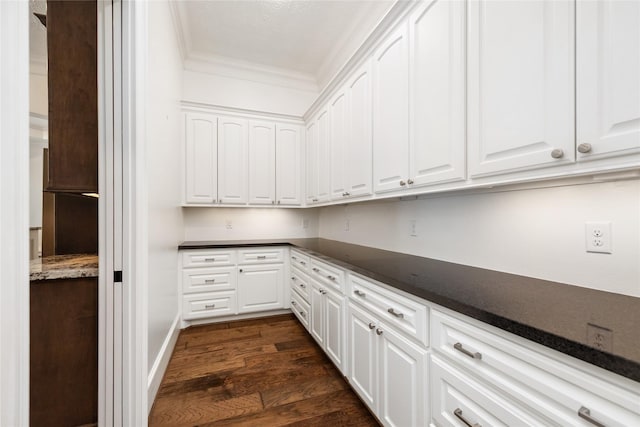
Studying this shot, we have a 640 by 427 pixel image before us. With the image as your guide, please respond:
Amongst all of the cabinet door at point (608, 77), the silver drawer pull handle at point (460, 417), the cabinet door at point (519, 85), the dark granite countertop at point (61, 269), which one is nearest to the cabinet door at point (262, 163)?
the dark granite countertop at point (61, 269)

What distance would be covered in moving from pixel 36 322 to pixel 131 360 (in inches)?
18.4

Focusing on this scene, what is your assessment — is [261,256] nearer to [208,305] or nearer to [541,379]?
[208,305]

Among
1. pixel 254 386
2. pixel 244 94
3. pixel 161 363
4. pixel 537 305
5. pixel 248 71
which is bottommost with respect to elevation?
pixel 254 386

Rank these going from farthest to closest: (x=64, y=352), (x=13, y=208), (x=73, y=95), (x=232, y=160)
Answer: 1. (x=232, y=160)
2. (x=73, y=95)
3. (x=64, y=352)
4. (x=13, y=208)

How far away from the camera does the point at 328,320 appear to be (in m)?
2.05

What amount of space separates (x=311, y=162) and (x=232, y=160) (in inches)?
37.1

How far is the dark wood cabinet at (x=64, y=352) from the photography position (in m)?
1.28

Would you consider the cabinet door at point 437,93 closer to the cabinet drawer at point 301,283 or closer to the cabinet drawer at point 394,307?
the cabinet drawer at point 394,307

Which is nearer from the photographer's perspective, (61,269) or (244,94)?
(61,269)

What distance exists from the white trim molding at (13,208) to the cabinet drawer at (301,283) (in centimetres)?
208

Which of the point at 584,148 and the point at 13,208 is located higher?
the point at 584,148

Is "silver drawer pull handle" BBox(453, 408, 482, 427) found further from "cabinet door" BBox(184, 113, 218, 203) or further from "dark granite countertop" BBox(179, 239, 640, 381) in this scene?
"cabinet door" BBox(184, 113, 218, 203)

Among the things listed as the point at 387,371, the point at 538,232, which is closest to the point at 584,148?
the point at 538,232

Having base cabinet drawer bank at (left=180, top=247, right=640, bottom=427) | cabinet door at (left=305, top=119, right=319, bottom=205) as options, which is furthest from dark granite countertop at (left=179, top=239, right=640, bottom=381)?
cabinet door at (left=305, top=119, right=319, bottom=205)
